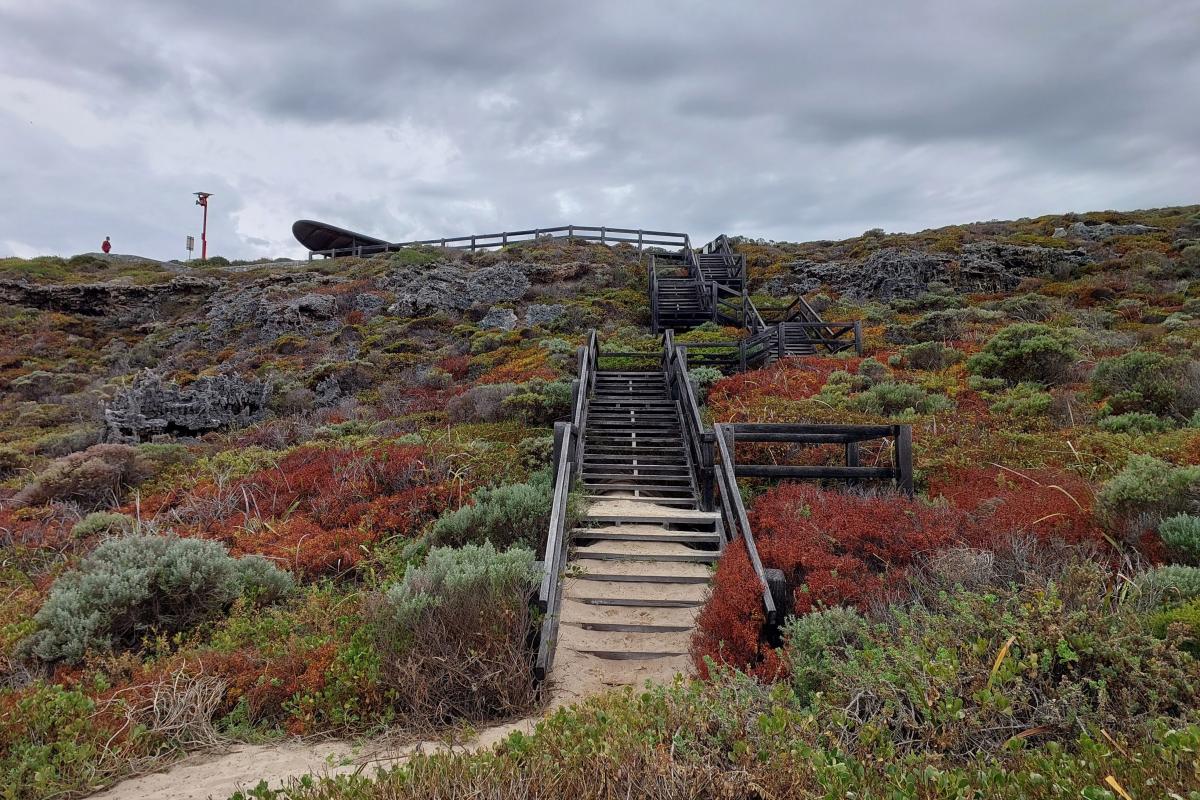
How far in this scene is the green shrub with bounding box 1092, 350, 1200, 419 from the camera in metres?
8.88

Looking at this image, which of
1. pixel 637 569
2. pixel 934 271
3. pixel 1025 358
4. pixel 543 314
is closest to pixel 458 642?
pixel 637 569

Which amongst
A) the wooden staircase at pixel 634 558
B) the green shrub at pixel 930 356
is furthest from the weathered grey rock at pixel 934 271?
the wooden staircase at pixel 634 558

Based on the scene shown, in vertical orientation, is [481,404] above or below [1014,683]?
above

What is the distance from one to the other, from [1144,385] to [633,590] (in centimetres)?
922

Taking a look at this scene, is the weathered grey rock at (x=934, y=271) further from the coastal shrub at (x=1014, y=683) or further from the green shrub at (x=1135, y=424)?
the coastal shrub at (x=1014, y=683)

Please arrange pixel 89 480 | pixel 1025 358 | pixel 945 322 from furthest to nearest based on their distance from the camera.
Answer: pixel 945 322
pixel 1025 358
pixel 89 480

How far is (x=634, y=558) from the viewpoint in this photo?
6.73 meters

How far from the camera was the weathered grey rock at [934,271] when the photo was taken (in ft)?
→ 78.0

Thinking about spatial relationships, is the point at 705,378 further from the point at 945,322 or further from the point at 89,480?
the point at 89,480

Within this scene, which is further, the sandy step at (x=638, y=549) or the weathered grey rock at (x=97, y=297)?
the weathered grey rock at (x=97, y=297)

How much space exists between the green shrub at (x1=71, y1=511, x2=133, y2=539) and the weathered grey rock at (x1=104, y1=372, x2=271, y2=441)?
6274 mm

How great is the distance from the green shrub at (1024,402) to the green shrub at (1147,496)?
15.1 ft

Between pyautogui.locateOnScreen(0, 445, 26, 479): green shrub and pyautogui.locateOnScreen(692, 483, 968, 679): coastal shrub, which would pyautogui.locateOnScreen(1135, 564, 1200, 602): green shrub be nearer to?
pyautogui.locateOnScreen(692, 483, 968, 679): coastal shrub

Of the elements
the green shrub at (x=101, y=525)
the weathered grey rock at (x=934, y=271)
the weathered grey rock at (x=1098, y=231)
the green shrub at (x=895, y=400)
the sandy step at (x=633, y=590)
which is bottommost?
the sandy step at (x=633, y=590)
